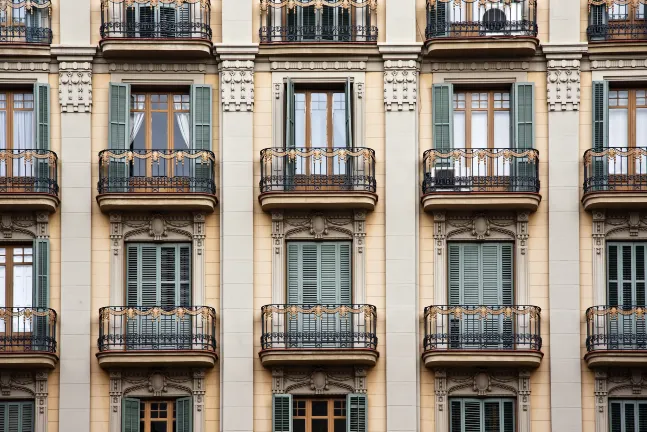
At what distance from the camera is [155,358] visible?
39094 mm

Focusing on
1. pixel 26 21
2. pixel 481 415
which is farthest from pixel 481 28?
pixel 26 21

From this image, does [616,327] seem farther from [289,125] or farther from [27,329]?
[27,329]

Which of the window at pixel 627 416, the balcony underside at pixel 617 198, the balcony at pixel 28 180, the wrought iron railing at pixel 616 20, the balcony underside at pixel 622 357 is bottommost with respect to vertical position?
the window at pixel 627 416

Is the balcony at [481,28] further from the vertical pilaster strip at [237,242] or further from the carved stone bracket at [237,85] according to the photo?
the vertical pilaster strip at [237,242]

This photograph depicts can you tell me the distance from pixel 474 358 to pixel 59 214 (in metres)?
10.6

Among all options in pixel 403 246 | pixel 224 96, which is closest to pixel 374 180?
pixel 403 246

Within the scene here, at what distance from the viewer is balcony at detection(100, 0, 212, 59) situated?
133ft

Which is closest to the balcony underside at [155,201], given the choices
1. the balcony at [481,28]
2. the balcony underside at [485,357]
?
the balcony underside at [485,357]

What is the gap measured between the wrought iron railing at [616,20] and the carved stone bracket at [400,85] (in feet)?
14.7

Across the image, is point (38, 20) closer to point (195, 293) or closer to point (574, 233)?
point (195, 293)

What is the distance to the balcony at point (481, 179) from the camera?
39875mm

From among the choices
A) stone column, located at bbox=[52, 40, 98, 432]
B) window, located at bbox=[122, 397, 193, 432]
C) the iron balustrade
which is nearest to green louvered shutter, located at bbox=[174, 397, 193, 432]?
window, located at bbox=[122, 397, 193, 432]

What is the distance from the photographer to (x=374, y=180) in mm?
40344

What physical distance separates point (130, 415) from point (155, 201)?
5.12 m
